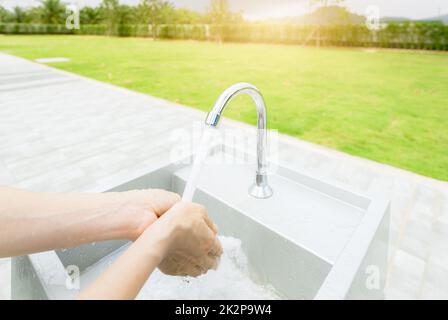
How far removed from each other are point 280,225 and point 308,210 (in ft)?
0.63

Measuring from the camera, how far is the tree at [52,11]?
45.6 m

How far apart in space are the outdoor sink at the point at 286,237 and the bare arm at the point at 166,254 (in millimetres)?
287

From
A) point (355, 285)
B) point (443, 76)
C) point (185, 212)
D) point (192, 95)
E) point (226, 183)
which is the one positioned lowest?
point (355, 285)

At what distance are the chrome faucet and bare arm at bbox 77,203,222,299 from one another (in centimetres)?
34

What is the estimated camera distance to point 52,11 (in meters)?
46.3

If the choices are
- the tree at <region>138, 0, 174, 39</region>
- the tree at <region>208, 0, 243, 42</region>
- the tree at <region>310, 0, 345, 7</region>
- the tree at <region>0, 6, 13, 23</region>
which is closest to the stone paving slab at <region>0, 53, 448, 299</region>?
the tree at <region>310, 0, 345, 7</region>

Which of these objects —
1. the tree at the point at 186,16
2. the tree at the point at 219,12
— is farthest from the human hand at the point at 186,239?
the tree at the point at 186,16

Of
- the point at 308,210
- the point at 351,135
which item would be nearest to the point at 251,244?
the point at 308,210

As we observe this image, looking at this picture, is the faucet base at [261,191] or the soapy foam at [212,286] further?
the faucet base at [261,191]

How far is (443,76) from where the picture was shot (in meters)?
9.59

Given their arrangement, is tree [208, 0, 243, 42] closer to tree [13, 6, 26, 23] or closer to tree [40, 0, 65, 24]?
tree [40, 0, 65, 24]

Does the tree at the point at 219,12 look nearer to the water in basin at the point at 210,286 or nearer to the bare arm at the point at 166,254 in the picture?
the water in basin at the point at 210,286

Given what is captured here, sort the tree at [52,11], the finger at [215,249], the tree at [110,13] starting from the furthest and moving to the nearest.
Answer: the tree at [52,11] → the tree at [110,13] → the finger at [215,249]
